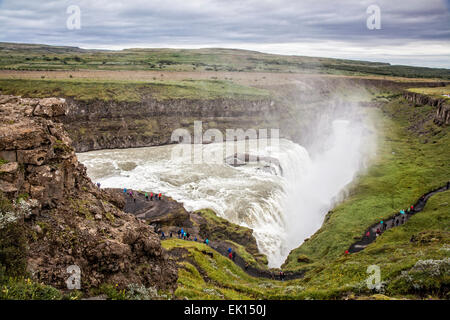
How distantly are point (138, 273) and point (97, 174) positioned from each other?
164ft

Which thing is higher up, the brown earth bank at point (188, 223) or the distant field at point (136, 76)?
the distant field at point (136, 76)

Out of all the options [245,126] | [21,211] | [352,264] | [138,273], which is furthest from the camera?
[245,126]

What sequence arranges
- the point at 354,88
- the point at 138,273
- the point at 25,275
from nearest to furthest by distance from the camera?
the point at 25,275
the point at 138,273
the point at 354,88

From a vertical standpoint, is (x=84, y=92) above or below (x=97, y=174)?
above

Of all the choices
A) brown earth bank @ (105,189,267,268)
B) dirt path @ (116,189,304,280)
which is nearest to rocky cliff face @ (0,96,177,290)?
dirt path @ (116,189,304,280)

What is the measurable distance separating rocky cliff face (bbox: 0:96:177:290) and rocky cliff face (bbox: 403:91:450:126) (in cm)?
10234

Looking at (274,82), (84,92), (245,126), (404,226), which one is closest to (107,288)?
(404,226)

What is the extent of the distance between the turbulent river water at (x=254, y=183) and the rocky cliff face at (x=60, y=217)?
94.4ft

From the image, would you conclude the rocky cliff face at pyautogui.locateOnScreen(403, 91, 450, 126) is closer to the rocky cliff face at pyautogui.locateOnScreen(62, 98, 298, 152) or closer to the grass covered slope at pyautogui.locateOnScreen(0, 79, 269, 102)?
the rocky cliff face at pyautogui.locateOnScreen(62, 98, 298, 152)

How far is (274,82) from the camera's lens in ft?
485

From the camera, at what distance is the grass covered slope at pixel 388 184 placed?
136 ft

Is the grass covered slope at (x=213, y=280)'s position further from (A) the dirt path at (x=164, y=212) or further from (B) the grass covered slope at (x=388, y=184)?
(B) the grass covered slope at (x=388, y=184)

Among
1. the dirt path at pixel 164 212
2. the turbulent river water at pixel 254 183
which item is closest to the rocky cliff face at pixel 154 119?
the turbulent river water at pixel 254 183

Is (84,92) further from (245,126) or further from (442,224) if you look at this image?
(442,224)
